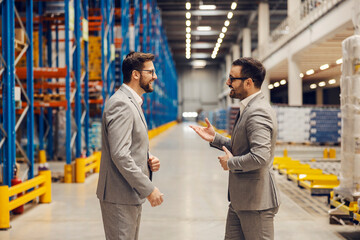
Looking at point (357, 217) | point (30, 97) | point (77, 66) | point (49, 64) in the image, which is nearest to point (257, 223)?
point (357, 217)

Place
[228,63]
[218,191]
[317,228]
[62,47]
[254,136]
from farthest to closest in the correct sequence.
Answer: [228,63], [62,47], [218,191], [317,228], [254,136]

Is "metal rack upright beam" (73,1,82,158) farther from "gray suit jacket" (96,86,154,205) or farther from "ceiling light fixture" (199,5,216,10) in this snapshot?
"ceiling light fixture" (199,5,216,10)

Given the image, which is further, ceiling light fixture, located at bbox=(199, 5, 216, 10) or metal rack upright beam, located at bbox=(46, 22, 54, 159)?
ceiling light fixture, located at bbox=(199, 5, 216, 10)

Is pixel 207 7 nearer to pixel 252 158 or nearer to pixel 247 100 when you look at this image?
pixel 247 100

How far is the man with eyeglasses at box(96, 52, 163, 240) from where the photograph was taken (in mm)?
2516

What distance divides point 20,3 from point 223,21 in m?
22.9

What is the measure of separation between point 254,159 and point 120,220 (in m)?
0.92

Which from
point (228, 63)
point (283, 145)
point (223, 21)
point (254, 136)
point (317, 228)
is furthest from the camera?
point (228, 63)

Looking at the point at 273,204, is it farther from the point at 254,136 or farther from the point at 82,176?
the point at 82,176

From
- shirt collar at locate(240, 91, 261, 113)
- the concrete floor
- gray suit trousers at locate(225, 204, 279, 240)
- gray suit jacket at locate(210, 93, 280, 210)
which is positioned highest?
shirt collar at locate(240, 91, 261, 113)

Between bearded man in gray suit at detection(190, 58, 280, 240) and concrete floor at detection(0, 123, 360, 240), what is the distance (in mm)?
2341

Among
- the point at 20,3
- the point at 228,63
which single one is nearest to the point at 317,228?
the point at 20,3

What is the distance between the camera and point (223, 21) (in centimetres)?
3384

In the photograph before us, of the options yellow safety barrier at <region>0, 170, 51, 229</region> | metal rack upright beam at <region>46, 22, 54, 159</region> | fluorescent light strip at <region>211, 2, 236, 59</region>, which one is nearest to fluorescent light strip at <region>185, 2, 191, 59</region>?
fluorescent light strip at <region>211, 2, 236, 59</region>
